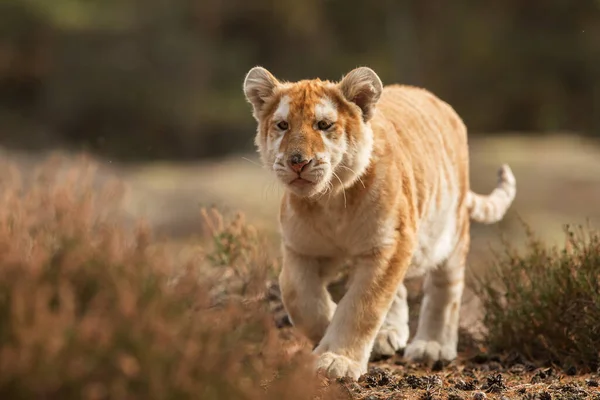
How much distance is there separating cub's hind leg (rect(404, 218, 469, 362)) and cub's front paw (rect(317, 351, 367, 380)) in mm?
1330

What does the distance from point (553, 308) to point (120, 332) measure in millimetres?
3493

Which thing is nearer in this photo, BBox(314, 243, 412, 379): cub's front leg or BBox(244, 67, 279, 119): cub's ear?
BBox(314, 243, 412, 379): cub's front leg

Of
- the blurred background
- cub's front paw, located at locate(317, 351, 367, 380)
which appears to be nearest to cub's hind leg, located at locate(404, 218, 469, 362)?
cub's front paw, located at locate(317, 351, 367, 380)

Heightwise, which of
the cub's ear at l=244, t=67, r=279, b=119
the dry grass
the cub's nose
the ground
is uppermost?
the cub's ear at l=244, t=67, r=279, b=119

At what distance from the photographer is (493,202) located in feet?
23.9

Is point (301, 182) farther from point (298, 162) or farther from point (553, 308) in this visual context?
point (553, 308)

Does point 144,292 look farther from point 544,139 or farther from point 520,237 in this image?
point 544,139

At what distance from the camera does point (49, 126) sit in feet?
88.6

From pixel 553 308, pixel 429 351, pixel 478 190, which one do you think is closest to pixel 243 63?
pixel 478 190

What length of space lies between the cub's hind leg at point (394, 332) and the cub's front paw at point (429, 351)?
0.07m

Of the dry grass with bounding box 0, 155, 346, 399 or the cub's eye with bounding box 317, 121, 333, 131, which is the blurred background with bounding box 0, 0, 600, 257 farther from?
the dry grass with bounding box 0, 155, 346, 399

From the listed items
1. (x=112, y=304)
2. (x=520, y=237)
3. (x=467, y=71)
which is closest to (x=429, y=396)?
(x=112, y=304)

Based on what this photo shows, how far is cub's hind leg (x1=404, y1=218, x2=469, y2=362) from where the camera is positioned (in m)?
6.45

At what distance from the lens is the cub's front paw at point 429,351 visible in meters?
6.32
